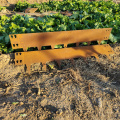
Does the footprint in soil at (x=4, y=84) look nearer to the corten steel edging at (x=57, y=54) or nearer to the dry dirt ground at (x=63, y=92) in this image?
the dry dirt ground at (x=63, y=92)

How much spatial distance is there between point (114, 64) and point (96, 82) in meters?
1.00

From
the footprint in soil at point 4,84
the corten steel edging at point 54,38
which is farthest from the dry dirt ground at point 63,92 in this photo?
the corten steel edging at point 54,38

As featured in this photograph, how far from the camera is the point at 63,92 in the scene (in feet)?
8.49

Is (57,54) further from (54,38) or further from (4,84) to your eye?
(4,84)

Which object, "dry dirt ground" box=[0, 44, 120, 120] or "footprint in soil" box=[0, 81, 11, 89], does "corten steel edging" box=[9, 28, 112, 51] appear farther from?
"footprint in soil" box=[0, 81, 11, 89]

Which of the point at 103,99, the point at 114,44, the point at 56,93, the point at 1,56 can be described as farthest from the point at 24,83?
the point at 114,44

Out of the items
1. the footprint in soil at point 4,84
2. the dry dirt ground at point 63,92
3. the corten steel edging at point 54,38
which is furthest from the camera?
the corten steel edging at point 54,38

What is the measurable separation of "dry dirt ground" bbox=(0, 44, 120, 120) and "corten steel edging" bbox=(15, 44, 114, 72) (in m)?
0.21

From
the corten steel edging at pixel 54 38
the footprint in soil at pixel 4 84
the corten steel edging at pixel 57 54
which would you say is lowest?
the footprint in soil at pixel 4 84

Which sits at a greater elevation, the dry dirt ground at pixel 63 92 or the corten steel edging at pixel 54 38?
the corten steel edging at pixel 54 38

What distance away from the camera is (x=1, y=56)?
11.2 ft

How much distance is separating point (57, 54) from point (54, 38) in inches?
17.2

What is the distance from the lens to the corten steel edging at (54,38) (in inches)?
131

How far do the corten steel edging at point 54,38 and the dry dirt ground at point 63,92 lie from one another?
57 cm
